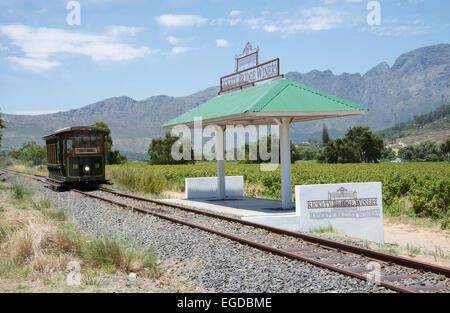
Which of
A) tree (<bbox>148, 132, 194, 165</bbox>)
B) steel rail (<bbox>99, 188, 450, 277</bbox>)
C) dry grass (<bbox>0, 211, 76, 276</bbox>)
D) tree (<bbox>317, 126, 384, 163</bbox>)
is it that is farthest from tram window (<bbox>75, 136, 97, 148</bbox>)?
tree (<bbox>317, 126, 384, 163</bbox>)

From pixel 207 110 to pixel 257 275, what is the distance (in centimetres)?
1195

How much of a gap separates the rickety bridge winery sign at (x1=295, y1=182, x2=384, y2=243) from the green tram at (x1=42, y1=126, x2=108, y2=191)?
14.9 meters

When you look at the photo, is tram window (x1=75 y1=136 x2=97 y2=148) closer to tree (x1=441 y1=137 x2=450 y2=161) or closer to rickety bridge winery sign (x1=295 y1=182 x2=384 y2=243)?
rickety bridge winery sign (x1=295 y1=182 x2=384 y2=243)

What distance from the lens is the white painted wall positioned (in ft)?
68.4

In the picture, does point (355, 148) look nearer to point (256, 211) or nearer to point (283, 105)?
point (256, 211)

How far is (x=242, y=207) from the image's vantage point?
16.5m

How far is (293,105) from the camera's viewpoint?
47.2ft

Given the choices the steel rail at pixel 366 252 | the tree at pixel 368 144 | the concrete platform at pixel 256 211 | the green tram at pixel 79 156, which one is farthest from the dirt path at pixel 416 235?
the tree at pixel 368 144

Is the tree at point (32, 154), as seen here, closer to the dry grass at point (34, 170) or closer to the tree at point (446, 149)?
the dry grass at point (34, 170)

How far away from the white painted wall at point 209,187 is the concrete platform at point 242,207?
46.1 inches

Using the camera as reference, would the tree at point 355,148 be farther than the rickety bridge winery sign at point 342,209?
Yes

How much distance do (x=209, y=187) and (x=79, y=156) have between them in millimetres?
7437

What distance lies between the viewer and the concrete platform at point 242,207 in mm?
14373

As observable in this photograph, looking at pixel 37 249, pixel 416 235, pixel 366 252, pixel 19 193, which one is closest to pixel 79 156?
pixel 19 193
